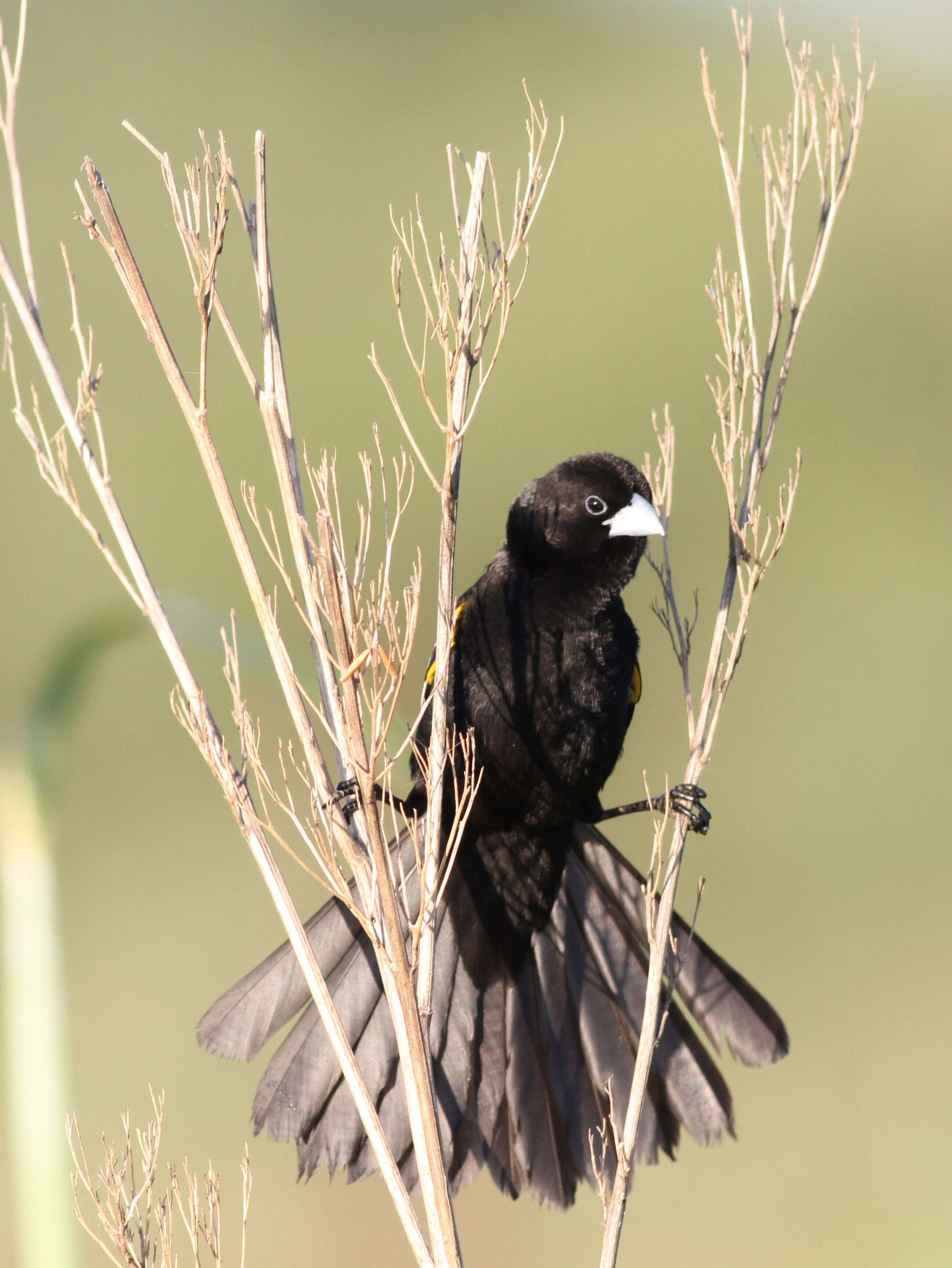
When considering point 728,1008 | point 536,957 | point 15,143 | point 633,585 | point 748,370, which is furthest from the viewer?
point 633,585

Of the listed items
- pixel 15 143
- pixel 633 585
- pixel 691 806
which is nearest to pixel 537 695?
pixel 691 806

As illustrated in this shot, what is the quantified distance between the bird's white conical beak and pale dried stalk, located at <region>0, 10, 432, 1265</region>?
1166 millimetres

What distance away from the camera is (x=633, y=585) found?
761cm

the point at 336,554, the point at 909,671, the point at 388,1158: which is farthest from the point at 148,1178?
the point at 909,671

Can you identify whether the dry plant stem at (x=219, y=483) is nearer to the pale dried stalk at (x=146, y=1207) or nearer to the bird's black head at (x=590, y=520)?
the pale dried stalk at (x=146, y=1207)

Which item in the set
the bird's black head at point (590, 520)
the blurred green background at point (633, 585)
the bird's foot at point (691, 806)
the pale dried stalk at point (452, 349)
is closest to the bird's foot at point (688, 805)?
the bird's foot at point (691, 806)

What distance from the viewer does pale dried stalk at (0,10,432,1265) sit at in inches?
63.1

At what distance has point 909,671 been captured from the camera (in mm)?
9250

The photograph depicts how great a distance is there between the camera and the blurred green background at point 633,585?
6750 mm

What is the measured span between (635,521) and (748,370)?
67 centimetres

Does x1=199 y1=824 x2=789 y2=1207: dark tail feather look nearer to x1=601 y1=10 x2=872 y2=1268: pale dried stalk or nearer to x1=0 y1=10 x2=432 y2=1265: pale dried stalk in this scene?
x1=601 y1=10 x2=872 y2=1268: pale dried stalk

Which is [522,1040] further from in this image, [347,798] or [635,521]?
[635,521]

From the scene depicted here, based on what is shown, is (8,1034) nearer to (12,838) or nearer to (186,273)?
(12,838)

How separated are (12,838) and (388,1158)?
1.52 m
